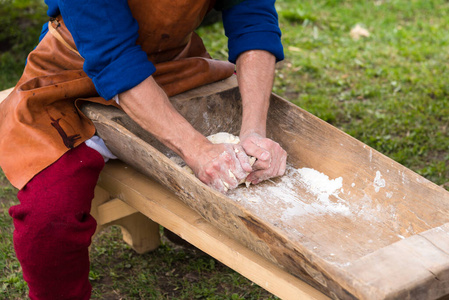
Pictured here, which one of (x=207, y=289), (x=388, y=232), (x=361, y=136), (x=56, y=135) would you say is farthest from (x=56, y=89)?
(x=361, y=136)

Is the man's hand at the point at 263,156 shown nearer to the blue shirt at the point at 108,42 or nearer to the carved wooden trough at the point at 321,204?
the carved wooden trough at the point at 321,204

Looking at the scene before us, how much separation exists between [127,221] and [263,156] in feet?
2.87

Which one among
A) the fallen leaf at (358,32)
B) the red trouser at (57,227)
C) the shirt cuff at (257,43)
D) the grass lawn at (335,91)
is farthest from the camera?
the fallen leaf at (358,32)

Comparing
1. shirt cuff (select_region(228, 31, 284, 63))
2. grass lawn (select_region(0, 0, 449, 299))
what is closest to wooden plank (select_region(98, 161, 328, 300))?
grass lawn (select_region(0, 0, 449, 299))

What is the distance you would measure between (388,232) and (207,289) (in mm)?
922

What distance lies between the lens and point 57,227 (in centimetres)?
188

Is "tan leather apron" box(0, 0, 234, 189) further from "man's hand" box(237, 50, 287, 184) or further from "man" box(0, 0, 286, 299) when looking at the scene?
"man's hand" box(237, 50, 287, 184)

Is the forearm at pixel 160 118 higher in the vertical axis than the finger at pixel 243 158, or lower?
higher

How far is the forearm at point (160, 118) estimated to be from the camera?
198 cm

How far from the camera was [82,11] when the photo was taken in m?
1.90

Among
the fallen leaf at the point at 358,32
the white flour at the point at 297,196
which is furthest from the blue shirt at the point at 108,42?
the fallen leaf at the point at 358,32

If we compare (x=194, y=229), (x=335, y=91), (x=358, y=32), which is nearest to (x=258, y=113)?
(x=194, y=229)

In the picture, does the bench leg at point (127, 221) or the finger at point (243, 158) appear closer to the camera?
the finger at point (243, 158)

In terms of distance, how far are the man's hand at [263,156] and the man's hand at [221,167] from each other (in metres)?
0.07
